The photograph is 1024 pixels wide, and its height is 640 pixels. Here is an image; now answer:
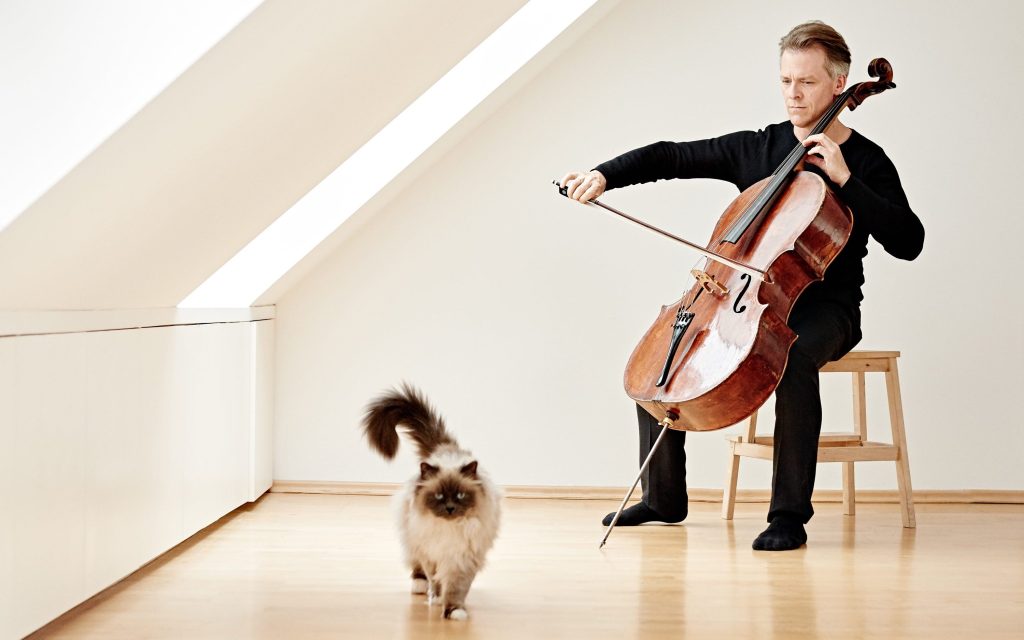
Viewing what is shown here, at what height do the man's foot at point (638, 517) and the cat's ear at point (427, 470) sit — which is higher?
the cat's ear at point (427, 470)

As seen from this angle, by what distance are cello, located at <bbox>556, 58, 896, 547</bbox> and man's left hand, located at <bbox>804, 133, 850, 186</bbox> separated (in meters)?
0.03

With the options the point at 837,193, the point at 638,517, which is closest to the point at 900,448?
the point at 638,517

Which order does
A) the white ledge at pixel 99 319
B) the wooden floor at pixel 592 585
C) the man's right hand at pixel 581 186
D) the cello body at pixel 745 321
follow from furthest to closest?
the man's right hand at pixel 581 186 < the cello body at pixel 745 321 < the wooden floor at pixel 592 585 < the white ledge at pixel 99 319

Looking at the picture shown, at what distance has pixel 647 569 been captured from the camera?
2.29 metres

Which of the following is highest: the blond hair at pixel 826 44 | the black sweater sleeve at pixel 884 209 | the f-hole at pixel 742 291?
the blond hair at pixel 826 44

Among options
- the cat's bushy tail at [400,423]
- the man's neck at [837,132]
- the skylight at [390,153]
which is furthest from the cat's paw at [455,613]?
the skylight at [390,153]

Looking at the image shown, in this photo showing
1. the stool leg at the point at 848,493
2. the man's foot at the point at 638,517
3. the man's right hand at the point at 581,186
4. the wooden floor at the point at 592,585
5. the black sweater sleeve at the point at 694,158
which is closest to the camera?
the wooden floor at the point at 592,585

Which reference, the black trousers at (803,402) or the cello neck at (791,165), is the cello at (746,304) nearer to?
the cello neck at (791,165)

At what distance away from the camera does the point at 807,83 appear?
8.21 ft

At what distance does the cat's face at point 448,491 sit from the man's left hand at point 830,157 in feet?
3.53

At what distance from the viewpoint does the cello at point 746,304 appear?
213 cm

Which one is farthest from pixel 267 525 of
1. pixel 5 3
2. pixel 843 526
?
pixel 5 3

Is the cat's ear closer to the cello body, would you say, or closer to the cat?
the cat

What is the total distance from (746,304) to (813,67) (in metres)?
0.66
